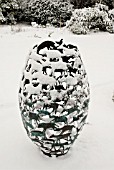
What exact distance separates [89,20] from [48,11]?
173cm

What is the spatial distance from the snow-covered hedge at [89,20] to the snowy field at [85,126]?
984 mm

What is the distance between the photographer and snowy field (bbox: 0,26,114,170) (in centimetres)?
353

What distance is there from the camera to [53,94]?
119 inches

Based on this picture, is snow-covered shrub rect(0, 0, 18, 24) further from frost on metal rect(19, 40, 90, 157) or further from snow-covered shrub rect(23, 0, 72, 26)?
frost on metal rect(19, 40, 90, 157)

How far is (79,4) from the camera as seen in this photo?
11.3 m

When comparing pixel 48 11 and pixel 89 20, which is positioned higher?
pixel 48 11

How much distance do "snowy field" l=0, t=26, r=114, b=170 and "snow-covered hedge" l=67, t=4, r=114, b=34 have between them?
98 centimetres

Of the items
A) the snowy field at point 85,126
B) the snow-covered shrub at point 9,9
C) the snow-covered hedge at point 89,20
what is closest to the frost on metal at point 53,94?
the snowy field at point 85,126

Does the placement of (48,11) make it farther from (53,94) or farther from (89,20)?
(53,94)

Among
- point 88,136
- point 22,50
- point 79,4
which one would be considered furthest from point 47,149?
point 79,4

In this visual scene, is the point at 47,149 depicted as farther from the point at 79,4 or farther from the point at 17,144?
the point at 79,4

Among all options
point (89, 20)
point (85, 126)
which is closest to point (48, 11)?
point (89, 20)

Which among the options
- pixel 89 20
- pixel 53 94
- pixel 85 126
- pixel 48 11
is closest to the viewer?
pixel 53 94

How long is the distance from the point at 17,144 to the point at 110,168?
3.60ft
